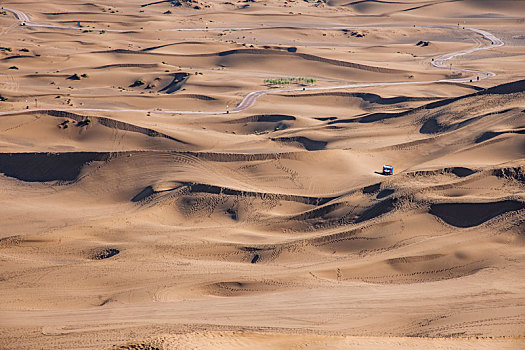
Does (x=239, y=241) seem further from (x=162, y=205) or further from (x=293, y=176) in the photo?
(x=293, y=176)

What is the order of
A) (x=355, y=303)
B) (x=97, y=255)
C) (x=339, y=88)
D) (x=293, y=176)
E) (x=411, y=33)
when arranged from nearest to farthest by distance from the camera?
1. (x=355, y=303)
2. (x=97, y=255)
3. (x=293, y=176)
4. (x=339, y=88)
5. (x=411, y=33)

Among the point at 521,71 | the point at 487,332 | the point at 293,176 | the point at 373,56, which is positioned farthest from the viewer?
the point at 373,56

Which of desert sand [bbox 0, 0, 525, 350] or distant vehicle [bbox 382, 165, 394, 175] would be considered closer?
desert sand [bbox 0, 0, 525, 350]

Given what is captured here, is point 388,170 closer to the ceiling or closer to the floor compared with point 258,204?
closer to the ceiling

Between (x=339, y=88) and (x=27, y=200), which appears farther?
(x=339, y=88)

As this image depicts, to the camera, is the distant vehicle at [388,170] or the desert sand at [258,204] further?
the distant vehicle at [388,170]

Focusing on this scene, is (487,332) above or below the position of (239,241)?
above

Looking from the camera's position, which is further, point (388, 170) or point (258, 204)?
point (388, 170)

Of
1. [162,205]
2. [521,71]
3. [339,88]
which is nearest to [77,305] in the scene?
[162,205]
